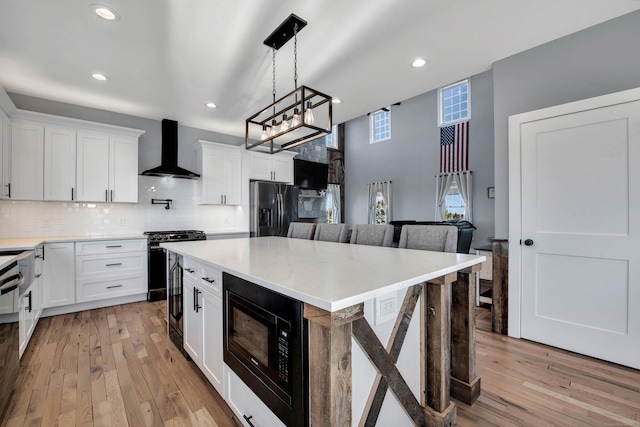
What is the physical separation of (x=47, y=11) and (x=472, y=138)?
6.79m

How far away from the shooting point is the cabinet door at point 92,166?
365cm

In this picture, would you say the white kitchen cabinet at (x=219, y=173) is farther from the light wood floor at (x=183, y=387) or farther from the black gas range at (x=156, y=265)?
the light wood floor at (x=183, y=387)

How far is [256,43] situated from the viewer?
2.46 meters

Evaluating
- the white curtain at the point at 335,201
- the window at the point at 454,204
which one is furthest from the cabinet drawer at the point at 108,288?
the window at the point at 454,204

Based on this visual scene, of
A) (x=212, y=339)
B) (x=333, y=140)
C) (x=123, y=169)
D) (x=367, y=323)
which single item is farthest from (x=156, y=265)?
(x=333, y=140)

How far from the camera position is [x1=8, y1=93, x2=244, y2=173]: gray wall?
364 centimetres

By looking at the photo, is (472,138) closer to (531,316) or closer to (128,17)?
(531,316)

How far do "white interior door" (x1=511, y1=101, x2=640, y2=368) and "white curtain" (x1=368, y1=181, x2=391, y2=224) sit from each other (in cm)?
500

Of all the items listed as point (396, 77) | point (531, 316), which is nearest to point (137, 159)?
point (396, 77)

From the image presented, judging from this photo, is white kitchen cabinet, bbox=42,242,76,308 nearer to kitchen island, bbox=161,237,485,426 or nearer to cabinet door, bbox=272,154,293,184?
kitchen island, bbox=161,237,485,426

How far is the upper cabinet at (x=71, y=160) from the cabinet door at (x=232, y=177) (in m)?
1.31

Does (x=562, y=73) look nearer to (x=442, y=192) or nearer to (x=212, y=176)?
(x=442, y=192)

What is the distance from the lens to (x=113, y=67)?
2846 mm

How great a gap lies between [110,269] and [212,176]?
1949mm
